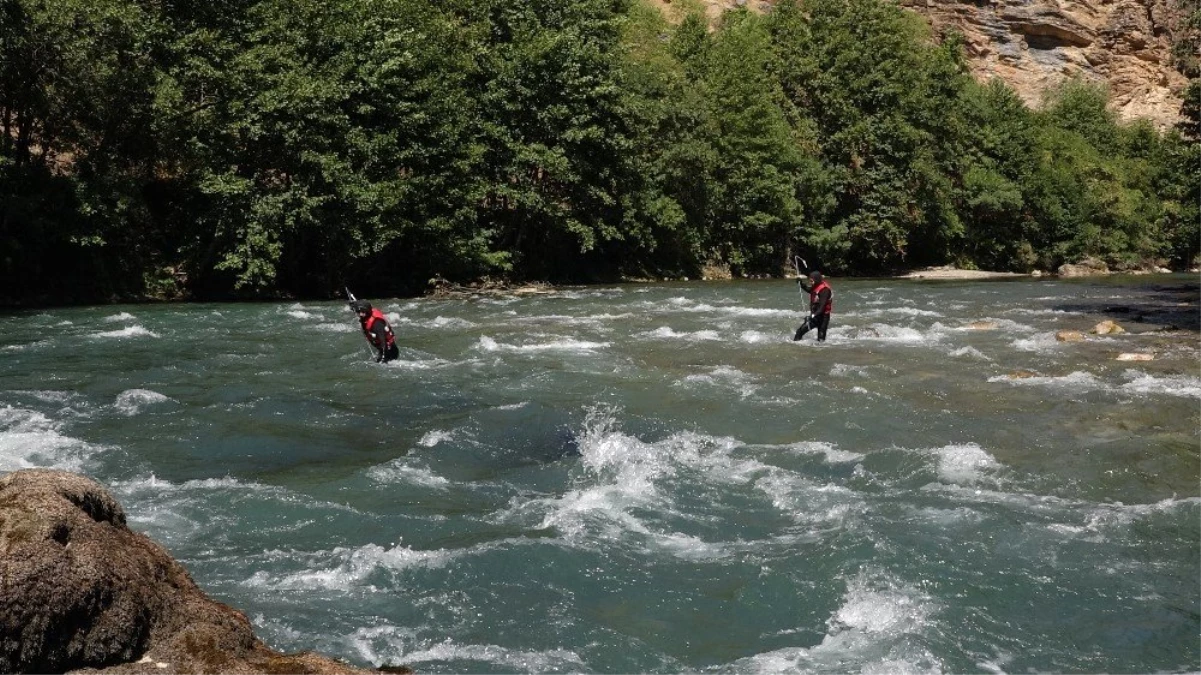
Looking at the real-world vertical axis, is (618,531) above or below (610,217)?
below

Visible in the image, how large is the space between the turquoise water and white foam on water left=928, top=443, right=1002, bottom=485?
0.05 m

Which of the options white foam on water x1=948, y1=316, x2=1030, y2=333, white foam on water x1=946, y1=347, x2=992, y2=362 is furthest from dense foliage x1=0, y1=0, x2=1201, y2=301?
white foam on water x1=946, y1=347, x2=992, y2=362

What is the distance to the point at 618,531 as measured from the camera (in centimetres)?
908

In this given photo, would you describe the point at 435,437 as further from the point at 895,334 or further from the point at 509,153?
the point at 509,153

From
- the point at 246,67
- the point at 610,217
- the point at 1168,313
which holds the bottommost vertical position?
the point at 1168,313

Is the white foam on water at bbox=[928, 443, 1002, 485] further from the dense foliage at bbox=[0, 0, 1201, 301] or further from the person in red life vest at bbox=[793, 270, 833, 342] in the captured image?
the dense foliage at bbox=[0, 0, 1201, 301]

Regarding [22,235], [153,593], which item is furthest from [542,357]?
[22,235]

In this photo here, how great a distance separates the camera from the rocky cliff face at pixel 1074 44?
2547 inches

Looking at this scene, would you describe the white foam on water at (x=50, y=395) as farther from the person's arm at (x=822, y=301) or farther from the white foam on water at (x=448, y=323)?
the person's arm at (x=822, y=301)

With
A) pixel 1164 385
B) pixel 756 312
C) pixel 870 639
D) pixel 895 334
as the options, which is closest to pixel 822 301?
pixel 895 334

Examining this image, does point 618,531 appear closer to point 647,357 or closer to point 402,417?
point 402,417

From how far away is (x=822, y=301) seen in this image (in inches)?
767

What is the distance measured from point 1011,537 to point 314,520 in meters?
5.74

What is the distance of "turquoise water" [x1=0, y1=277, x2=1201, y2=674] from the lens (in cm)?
712
